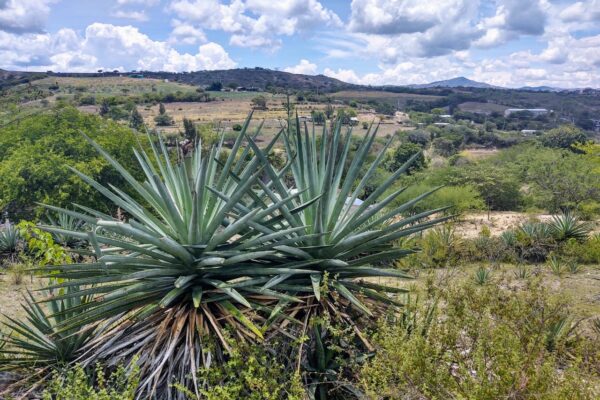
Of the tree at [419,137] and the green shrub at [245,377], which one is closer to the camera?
the green shrub at [245,377]

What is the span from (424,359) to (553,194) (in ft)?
96.4

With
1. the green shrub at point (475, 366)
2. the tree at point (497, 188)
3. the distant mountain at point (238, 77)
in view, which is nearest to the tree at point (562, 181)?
the tree at point (497, 188)

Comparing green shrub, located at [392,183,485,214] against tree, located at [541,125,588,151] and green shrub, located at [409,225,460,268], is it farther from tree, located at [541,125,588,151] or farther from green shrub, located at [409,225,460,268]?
tree, located at [541,125,588,151]

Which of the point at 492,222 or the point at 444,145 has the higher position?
the point at 492,222

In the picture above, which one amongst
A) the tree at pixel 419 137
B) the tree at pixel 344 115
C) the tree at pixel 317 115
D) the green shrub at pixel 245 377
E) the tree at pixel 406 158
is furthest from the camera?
the tree at pixel 419 137

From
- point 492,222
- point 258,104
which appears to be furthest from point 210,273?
point 492,222

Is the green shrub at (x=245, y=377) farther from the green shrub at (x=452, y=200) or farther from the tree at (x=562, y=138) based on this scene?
the tree at (x=562, y=138)

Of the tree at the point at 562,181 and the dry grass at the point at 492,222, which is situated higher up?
the tree at the point at 562,181

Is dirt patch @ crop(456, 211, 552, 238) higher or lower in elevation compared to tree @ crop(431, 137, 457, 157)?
higher

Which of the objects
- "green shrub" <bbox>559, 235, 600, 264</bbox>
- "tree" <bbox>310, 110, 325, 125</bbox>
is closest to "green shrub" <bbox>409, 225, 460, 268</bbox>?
"green shrub" <bbox>559, 235, 600, 264</bbox>

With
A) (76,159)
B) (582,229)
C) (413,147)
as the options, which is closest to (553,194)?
(582,229)

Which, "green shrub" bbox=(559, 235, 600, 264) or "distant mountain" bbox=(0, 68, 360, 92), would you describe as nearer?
"green shrub" bbox=(559, 235, 600, 264)

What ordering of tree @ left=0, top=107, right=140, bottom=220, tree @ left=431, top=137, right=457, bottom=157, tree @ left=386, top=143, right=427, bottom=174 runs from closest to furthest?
1. tree @ left=0, top=107, right=140, bottom=220
2. tree @ left=386, top=143, right=427, bottom=174
3. tree @ left=431, top=137, right=457, bottom=157

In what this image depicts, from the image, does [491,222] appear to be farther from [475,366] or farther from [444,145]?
[444,145]
